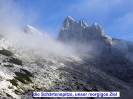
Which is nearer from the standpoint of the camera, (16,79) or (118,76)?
(16,79)

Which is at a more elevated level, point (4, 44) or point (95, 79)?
point (4, 44)

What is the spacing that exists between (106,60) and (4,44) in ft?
338

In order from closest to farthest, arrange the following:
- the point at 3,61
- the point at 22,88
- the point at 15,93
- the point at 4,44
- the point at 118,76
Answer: the point at 15,93
the point at 22,88
the point at 3,61
the point at 4,44
the point at 118,76

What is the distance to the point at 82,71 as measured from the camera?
5458 inches

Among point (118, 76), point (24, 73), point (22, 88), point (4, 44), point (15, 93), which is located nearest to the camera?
point (15, 93)

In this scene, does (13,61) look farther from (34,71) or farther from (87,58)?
(87,58)

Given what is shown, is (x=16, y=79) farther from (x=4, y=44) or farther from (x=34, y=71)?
(x=4, y=44)

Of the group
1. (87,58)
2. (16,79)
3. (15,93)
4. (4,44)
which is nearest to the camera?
(15,93)

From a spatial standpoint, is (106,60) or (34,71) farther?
(106,60)

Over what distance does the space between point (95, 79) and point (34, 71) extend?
1845 inches

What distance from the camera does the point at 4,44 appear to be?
432 feet

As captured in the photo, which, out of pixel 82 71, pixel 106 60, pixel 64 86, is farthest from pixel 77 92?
pixel 106 60

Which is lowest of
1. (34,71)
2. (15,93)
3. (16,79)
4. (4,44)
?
(15,93)

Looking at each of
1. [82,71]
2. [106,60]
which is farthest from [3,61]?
[106,60]
